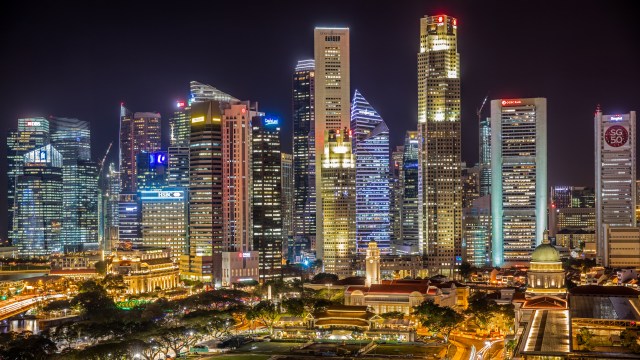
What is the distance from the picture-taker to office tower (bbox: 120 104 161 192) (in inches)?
6609

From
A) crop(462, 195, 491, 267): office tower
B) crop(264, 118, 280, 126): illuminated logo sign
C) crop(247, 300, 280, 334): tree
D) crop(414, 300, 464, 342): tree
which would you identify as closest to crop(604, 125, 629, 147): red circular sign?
crop(462, 195, 491, 267): office tower

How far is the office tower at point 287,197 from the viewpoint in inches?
5433

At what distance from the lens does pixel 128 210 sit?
136 meters

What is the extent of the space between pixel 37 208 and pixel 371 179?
62.5 meters

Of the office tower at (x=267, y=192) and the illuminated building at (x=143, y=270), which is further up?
the office tower at (x=267, y=192)

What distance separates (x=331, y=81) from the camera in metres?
130

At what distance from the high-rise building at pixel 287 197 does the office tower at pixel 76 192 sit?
3982 cm

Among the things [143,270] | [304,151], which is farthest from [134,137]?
[143,270]

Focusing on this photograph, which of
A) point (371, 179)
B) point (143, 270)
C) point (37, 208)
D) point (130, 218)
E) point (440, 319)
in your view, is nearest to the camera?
point (440, 319)

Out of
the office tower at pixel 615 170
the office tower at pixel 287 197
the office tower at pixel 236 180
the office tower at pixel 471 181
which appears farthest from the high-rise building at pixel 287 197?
the office tower at pixel 615 170

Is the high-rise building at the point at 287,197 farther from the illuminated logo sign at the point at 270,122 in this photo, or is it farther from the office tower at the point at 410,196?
the illuminated logo sign at the point at 270,122

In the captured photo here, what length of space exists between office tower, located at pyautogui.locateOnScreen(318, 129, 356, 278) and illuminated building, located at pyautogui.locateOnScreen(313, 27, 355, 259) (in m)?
13.9

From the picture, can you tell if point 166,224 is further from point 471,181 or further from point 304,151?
point 471,181

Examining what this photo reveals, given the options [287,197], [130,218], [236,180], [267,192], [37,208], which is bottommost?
[130,218]
